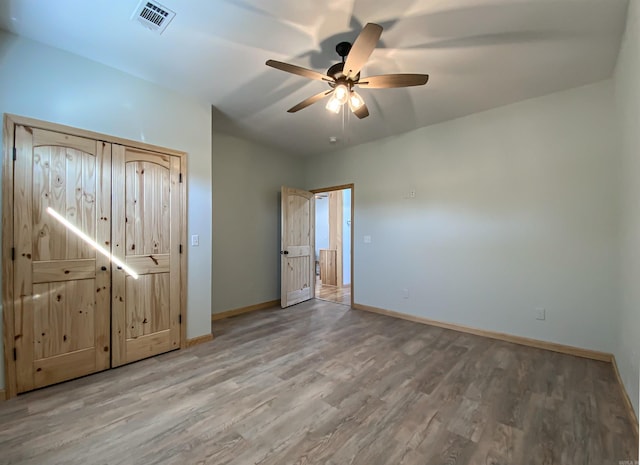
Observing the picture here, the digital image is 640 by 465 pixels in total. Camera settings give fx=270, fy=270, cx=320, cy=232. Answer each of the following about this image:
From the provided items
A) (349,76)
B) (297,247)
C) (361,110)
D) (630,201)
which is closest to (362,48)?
(349,76)

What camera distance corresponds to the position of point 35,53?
217cm

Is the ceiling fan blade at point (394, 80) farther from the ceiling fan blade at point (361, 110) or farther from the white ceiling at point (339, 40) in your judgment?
the white ceiling at point (339, 40)

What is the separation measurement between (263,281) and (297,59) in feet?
11.3

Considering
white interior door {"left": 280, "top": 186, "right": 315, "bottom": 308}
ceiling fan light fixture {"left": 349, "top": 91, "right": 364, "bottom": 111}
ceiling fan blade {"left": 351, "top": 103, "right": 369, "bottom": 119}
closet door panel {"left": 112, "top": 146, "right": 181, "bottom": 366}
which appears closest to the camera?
ceiling fan light fixture {"left": 349, "top": 91, "right": 364, "bottom": 111}

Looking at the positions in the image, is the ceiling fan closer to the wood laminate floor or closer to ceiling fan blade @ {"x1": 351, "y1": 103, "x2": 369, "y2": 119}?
ceiling fan blade @ {"x1": 351, "y1": 103, "x2": 369, "y2": 119}

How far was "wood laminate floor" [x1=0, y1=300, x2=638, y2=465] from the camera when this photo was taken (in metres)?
1.55

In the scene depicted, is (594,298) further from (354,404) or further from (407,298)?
(354,404)

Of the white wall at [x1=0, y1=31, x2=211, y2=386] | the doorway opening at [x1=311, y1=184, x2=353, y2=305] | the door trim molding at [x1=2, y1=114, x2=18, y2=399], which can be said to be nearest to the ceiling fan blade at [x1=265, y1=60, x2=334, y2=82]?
the white wall at [x1=0, y1=31, x2=211, y2=386]

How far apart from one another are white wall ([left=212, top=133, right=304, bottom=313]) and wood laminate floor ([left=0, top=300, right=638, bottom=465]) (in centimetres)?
145

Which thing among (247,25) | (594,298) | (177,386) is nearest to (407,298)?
(594,298)

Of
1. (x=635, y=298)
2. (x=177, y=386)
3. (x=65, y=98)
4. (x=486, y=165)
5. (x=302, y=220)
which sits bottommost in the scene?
(x=177, y=386)

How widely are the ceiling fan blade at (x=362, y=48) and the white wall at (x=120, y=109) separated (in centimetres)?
198

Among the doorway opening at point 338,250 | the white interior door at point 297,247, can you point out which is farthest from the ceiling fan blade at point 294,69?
the doorway opening at point 338,250

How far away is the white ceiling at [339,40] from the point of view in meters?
1.85
